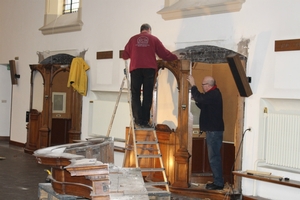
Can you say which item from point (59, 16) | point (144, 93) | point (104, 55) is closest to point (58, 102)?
point (59, 16)

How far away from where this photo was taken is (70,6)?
46.4 feet

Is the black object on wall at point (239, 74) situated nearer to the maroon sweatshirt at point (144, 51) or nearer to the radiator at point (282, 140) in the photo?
the radiator at point (282, 140)

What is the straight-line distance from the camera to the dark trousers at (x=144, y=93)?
28.1ft

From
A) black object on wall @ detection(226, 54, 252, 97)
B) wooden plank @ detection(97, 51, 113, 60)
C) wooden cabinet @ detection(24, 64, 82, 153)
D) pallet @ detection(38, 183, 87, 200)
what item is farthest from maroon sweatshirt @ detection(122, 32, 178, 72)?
wooden cabinet @ detection(24, 64, 82, 153)

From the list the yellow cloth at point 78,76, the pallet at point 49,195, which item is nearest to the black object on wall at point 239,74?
the pallet at point 49,195

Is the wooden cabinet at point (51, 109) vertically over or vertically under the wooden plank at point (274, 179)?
over

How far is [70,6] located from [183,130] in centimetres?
613

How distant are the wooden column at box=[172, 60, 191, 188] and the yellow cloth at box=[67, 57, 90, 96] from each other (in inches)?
129

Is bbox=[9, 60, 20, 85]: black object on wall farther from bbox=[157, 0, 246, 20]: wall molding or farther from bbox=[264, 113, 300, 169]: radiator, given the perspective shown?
bbox=[264, 113, 300, 169]: radiator

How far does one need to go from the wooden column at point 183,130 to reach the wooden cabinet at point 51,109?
3.75 metres

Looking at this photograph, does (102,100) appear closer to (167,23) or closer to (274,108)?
(167,23)

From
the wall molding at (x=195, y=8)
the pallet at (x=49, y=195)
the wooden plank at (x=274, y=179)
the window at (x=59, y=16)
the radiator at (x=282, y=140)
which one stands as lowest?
the pallet at (x=49, y=195)

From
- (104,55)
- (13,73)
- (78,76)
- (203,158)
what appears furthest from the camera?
(13,73)

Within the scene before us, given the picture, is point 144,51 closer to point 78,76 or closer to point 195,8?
point 195,8
